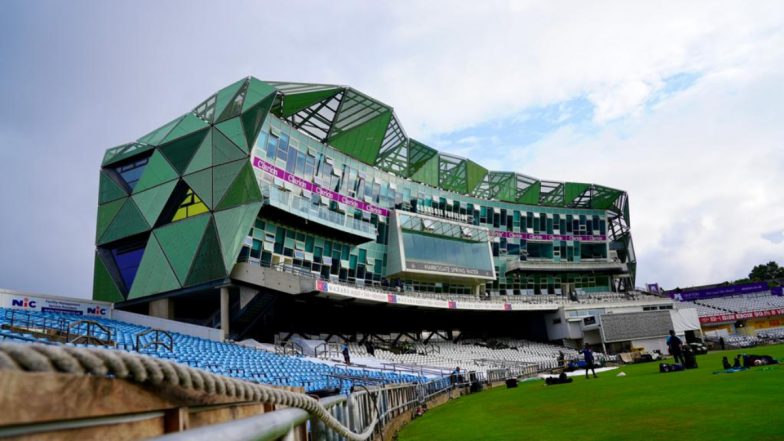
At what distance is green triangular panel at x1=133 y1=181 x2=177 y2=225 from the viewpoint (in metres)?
37.0

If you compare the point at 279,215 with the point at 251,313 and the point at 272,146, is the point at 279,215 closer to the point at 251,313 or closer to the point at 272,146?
the point at 272,146

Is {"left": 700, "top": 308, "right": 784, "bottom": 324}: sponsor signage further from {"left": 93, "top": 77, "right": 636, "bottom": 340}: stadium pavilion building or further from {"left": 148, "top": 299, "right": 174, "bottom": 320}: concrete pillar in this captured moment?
{"left": 148, "top": 299, "right": 174, "bottom": 320}: concrete pillar

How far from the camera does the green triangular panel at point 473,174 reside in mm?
59469

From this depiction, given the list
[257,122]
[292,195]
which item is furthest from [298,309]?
[257,122]

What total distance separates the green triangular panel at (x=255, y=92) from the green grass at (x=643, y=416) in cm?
2552

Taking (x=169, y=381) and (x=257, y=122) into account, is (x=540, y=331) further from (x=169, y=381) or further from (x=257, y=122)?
(x=169, y=381)

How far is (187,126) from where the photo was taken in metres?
37.6

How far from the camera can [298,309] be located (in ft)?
125

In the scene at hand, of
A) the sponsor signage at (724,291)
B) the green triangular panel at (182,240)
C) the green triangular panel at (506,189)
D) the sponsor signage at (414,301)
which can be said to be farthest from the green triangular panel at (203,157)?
the sponsor signage at (724,291)

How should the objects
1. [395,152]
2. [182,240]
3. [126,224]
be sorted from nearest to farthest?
[182,240] < [126,224] < [395,152]

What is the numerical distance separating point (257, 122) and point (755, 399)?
3034 cm

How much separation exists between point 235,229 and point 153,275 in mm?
Result: 7948

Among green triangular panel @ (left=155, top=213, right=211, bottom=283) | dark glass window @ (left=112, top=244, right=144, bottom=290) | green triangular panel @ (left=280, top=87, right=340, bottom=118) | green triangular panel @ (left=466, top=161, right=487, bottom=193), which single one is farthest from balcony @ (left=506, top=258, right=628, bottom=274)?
dark glass window @ (left=112, top=244, right=144, bottom=290)

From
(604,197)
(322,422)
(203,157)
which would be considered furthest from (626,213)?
(322,422)
